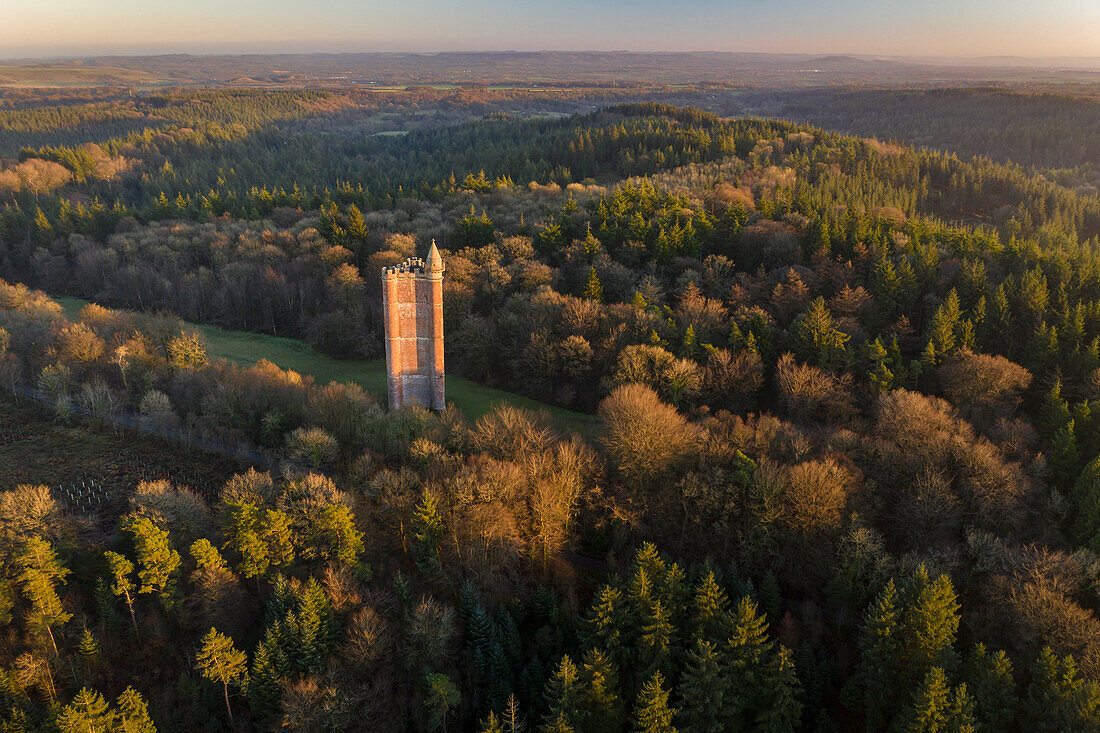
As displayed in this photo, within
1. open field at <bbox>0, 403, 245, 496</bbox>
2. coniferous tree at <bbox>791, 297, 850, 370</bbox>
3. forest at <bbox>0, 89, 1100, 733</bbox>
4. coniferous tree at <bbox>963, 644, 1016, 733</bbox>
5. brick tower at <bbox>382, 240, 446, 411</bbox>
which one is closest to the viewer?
coniferous tree at <bbox>963, 644, 1016, 733</bbox>

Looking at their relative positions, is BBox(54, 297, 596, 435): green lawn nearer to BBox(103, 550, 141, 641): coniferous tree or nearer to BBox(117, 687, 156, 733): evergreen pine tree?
BBox(103, 550, 141, 641): coniferous tree

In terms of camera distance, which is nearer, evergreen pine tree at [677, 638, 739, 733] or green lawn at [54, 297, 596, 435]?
evergreen pine tree at [677, 638, 739, 733]

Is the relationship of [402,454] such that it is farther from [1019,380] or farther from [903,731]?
[1019,380]

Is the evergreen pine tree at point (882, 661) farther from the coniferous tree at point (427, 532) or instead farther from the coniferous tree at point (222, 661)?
the coniferous tree at point (222, 661)

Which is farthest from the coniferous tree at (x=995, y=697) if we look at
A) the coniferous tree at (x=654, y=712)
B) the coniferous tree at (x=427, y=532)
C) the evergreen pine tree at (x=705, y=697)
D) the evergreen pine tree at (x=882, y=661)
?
the coniferous tree at (x=427, y=532)

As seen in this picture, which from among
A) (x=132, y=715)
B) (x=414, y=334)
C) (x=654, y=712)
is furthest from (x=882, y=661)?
(x=414, y=334)

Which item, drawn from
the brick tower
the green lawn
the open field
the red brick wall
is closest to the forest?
the open field

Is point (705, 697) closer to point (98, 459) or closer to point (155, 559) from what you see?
point (155, 559)
